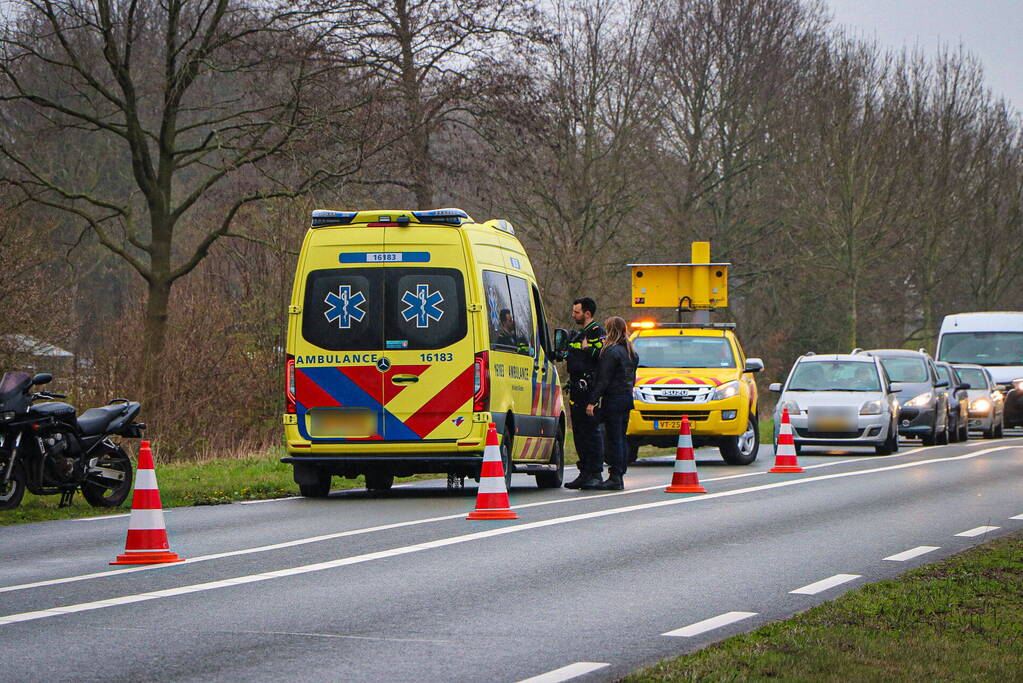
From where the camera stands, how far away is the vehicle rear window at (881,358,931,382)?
3002 cm

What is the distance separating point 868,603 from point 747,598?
0.76m

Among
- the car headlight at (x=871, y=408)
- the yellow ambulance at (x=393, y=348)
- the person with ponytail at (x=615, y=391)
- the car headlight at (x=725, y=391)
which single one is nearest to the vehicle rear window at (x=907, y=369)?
the car headlight at (x=871, y=408)

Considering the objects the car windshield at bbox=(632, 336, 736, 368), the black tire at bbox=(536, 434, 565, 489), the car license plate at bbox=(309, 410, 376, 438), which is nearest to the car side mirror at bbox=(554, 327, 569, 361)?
the black tire at bbox=(536, 434, 565, 489)

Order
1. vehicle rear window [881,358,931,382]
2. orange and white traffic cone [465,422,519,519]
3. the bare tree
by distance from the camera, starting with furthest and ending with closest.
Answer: vehicle rear window [881,358,931,382]
the bare tree
orange and white traffic cone [465,422,519,519]

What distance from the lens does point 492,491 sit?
43.8 ft

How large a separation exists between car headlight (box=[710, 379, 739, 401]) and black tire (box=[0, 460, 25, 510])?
11.1 metres

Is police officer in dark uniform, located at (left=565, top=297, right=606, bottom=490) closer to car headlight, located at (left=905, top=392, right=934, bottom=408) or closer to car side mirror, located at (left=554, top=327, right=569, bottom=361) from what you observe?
car side mirror, located at (left=554, top=327, right=569, bottom=361)

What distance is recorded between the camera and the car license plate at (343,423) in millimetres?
15312

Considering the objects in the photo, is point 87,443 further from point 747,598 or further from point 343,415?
point 747,598

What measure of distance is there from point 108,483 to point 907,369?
62.0ft

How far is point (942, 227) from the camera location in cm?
5288

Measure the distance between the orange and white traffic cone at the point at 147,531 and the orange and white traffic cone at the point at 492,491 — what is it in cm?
330

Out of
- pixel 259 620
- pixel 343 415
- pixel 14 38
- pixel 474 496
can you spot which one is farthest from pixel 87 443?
pixel 14 38

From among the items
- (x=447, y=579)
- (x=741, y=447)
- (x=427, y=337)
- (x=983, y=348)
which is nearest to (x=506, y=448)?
(x=427, y=337)
